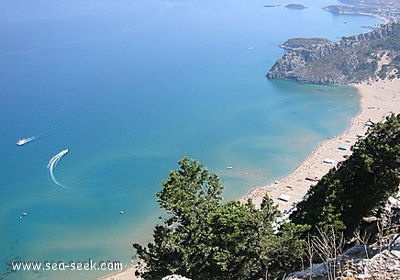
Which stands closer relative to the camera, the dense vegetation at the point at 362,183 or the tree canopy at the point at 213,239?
the tree canopy at the point at 213,239

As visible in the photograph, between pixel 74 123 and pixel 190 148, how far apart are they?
2525 centimetres

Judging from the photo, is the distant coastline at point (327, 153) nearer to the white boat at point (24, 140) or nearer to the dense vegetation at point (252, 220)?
the dense vegetation at point (252, 220)

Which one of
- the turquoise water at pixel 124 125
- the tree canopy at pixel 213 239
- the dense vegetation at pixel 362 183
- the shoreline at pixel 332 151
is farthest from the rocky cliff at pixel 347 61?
the tree canopy at pixel 213 239

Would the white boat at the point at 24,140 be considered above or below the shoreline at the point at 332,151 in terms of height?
above

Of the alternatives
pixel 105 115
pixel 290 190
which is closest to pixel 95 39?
pixel 105 115

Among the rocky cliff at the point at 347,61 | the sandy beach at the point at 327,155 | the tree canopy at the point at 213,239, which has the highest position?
the tree canopy at the point at 213,239

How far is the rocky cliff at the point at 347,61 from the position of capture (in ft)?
378

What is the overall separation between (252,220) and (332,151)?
56.7 metres

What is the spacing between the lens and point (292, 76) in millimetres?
117625

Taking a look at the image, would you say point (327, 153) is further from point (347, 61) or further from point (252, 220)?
point (347, 61)

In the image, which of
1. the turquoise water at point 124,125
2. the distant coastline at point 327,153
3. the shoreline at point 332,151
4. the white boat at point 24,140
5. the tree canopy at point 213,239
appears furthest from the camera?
the white boat at point 24,140

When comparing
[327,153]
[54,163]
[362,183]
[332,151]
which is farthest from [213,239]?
[332,151]

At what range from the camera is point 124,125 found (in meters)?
84.1

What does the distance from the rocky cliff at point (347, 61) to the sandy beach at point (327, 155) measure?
22.8 ft
